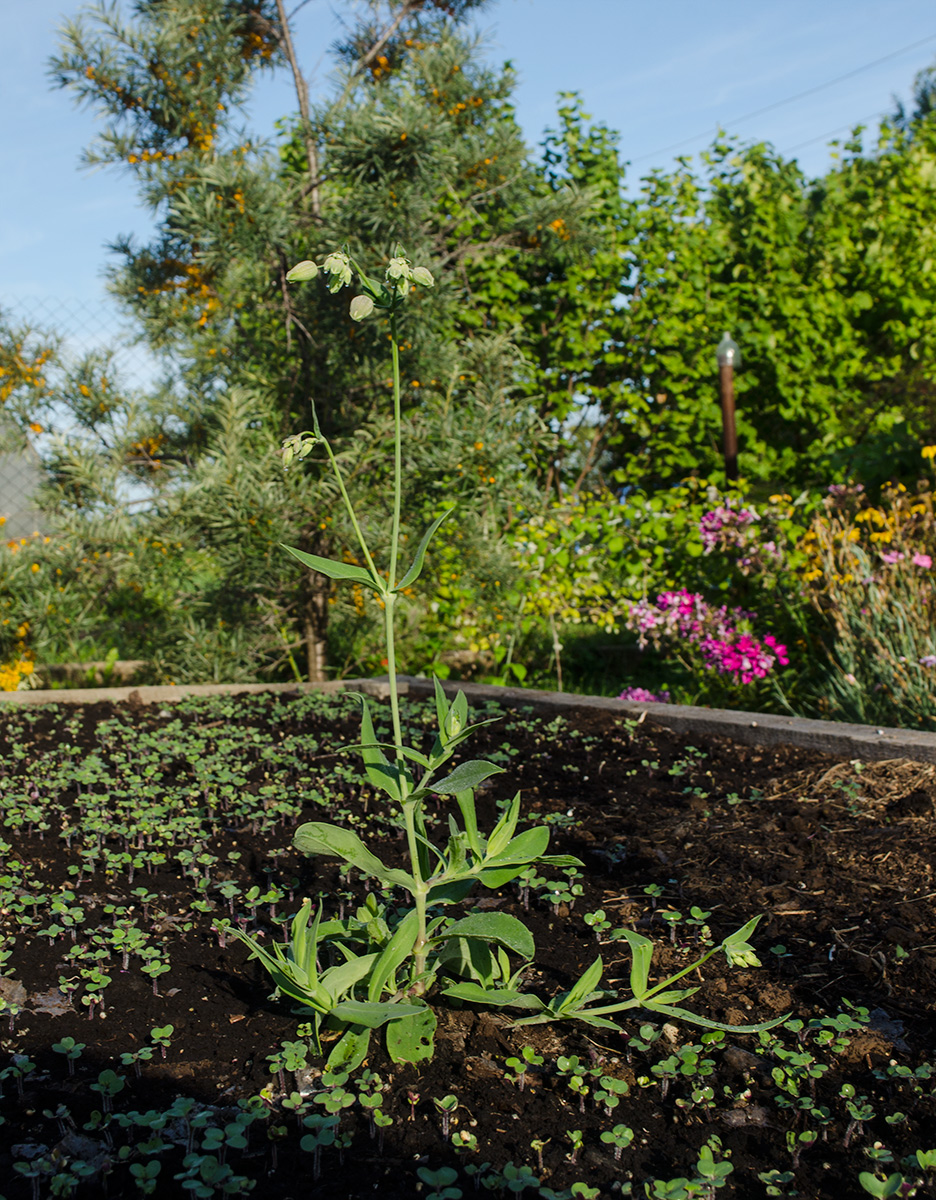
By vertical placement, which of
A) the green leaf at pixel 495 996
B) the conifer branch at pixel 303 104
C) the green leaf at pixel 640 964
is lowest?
the green leaf at pixel 495 996

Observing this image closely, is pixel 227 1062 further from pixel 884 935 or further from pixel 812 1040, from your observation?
pixel 884 935

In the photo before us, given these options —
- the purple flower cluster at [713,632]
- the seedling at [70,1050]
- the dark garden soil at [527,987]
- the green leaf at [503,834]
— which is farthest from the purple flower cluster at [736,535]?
the seedling at [70,1050]

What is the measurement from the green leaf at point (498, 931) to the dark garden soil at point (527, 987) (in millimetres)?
180

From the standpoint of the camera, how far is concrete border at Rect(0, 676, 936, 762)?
284cm

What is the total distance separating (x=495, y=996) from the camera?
1336 mm

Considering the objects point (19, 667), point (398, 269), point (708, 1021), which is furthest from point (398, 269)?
point (19, 667)

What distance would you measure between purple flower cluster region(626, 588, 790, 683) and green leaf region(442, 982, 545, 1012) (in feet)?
10.3

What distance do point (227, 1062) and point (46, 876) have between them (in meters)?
0.90

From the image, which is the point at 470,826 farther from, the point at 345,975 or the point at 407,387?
the point at 407,387

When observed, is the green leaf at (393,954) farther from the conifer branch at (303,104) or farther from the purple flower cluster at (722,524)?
the conifer branch at (303,104)

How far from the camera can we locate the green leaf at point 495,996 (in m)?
1.33

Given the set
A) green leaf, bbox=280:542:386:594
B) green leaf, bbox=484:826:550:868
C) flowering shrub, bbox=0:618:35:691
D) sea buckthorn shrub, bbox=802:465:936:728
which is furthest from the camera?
flowering shrub, bbox=0:618:35:691

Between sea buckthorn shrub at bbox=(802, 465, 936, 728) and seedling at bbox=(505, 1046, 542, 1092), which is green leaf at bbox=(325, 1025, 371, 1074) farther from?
sea buckthorn shrub at bbox=(802, 465, 936, 728)

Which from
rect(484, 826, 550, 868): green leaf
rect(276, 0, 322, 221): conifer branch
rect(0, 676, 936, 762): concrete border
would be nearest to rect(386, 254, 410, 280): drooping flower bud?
rect(484, 826, 550, 868): green leaf
